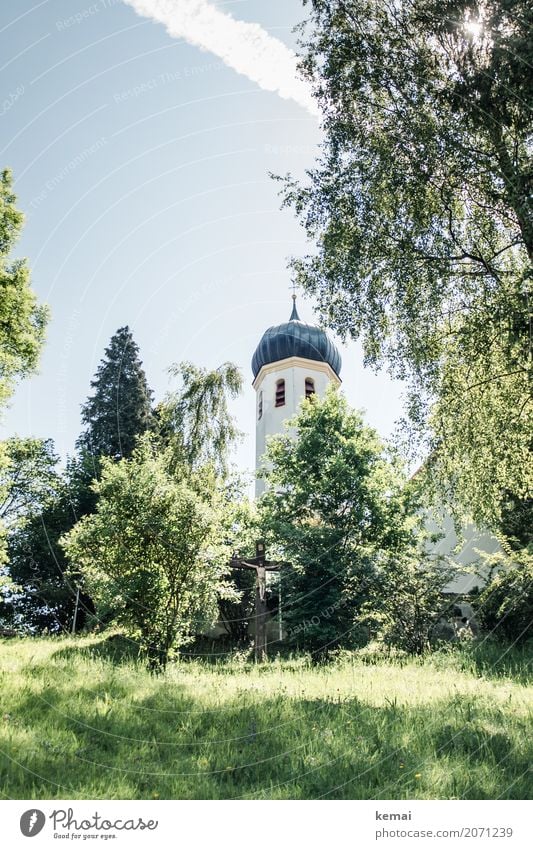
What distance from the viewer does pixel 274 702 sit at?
706cm

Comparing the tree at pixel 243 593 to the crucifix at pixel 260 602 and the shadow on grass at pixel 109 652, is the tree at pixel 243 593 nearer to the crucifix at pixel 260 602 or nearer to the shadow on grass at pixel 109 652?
the crucifix at pixel 260 602

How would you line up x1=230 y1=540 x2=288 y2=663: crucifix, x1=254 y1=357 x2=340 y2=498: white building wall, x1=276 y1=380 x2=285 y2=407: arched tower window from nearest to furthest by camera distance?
x1=230 y1=540 x2=288 y2=663: crucifix → x1=254 y1=357 x2=340 y2=498: white building wall → x1=276 y1=380 x2=285 y2=407: arched tower window

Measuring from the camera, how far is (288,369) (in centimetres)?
3547

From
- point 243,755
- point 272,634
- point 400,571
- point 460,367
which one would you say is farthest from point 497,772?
point 272,634

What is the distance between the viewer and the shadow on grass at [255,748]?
4508 mm

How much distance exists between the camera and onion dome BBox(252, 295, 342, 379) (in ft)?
116

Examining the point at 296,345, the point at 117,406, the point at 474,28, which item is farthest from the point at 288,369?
the point at 474,28

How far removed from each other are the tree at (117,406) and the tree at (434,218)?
65.6 ft

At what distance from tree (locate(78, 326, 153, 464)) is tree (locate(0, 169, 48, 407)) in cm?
1181

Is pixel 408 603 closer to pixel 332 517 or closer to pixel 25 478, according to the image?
pixel 332 517

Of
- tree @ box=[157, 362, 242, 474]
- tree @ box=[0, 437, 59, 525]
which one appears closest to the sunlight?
tree @ box=[157, 362, 242, 474]

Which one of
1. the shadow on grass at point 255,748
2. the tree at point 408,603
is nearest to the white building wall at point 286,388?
the tree at point 408,603

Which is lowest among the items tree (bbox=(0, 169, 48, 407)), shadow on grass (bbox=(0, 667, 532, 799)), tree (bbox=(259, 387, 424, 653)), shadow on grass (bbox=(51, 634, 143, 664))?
shadow on grass (bbox=(0, 667, 532, 799))

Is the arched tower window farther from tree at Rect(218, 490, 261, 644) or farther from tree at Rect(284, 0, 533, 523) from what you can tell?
tree at Rect(284, 0, 533, 523)
